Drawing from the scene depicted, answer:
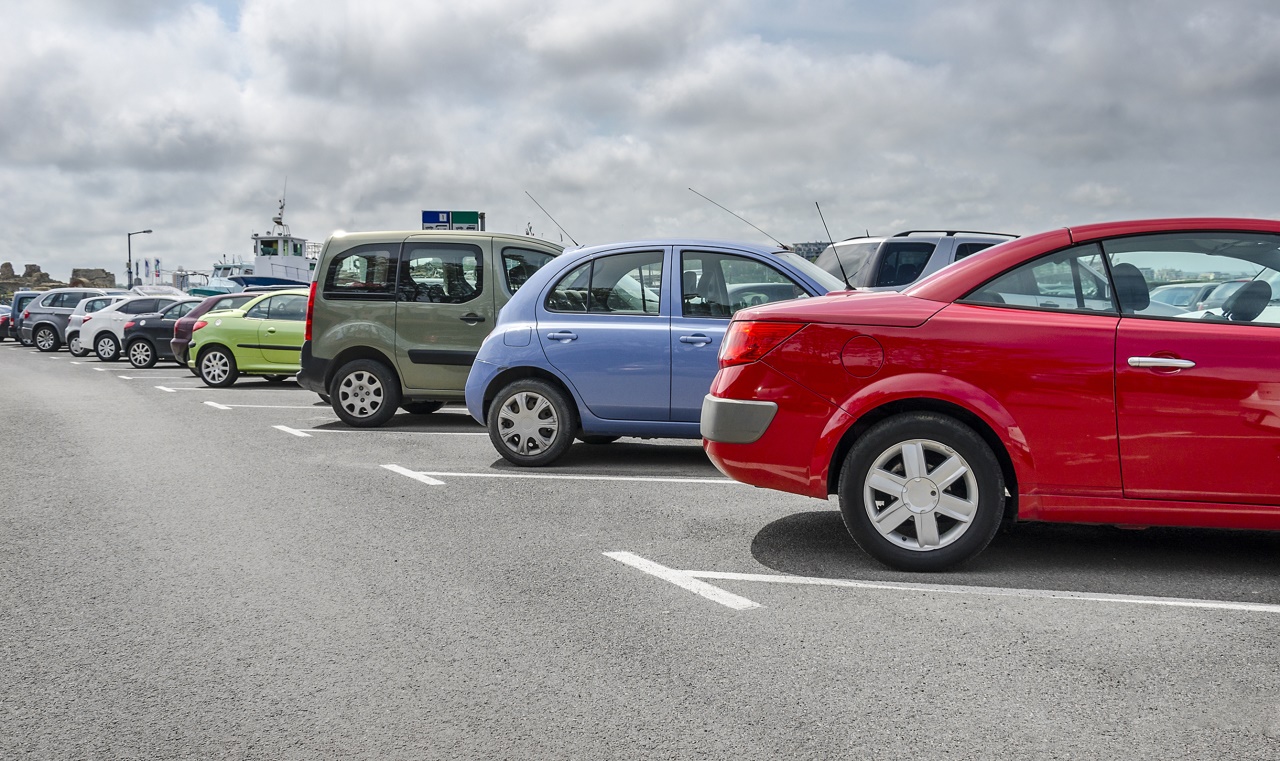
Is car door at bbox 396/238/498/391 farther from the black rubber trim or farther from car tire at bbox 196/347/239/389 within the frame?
car tire at bbox 196/347/239/389

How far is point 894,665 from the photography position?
3.82 m

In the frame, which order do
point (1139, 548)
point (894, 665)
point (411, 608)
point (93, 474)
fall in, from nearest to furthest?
point (894, 665) < point (411, 608) < point (1139, 548) < point (93, 474)

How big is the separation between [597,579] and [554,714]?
1.67 metres

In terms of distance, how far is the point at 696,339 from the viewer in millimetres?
7863

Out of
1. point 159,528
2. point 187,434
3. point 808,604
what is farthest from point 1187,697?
point 187,434

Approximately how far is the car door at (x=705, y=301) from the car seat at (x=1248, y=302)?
3238 mm

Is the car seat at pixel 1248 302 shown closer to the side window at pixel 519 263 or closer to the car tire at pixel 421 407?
the side window at pixel 519 263

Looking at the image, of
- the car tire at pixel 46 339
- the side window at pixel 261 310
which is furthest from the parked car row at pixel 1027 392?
the car tire at pixel 46 339

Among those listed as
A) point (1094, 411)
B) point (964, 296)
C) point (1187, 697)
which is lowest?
point (1187, 697)

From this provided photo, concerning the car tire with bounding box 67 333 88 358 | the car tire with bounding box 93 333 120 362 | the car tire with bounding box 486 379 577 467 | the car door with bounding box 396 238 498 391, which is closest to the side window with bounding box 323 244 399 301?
the car door with bounding box 396 238 498 391

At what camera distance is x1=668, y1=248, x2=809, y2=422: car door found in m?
7.84

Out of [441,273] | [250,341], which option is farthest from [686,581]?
[250,341]

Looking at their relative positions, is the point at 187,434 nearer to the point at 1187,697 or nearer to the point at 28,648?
the point at 28,648

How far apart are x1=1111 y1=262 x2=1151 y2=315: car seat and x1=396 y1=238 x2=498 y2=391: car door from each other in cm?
666
